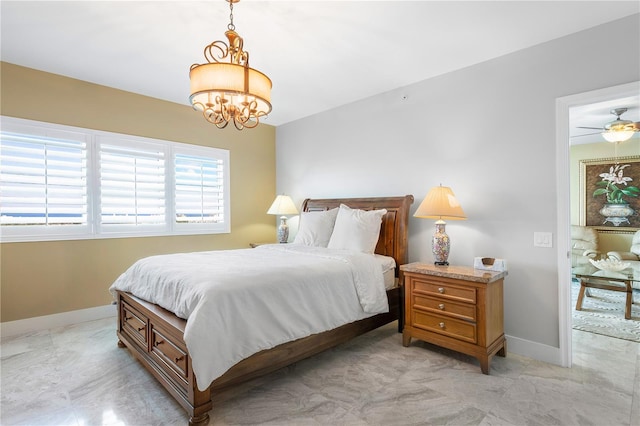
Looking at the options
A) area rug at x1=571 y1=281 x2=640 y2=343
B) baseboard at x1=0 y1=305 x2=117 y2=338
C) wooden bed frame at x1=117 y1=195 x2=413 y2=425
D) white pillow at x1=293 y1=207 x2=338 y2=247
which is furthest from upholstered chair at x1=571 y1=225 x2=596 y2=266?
baseboard at x1=0 y1=305 x2=117 y2=338

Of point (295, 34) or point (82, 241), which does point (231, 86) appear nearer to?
point (295, 34)

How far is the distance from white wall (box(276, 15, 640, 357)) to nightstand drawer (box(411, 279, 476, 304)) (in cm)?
68

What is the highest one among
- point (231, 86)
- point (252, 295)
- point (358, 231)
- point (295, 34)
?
point (295, 34)

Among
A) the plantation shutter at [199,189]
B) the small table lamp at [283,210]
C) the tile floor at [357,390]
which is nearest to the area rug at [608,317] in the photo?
the tile floor at [357,390]

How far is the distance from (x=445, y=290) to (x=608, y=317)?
2.58 m

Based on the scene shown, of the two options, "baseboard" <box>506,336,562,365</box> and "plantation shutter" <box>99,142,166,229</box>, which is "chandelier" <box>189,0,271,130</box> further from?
"baseboard" <box>506,336,562,365</box>

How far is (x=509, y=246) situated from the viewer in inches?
116

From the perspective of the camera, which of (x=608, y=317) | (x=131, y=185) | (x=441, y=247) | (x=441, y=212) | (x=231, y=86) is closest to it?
(x=231, y=86)

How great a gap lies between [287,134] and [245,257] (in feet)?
9.40

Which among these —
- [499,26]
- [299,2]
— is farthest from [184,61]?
[499,26]

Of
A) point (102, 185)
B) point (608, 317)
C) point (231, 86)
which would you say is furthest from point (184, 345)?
point (608, 317)

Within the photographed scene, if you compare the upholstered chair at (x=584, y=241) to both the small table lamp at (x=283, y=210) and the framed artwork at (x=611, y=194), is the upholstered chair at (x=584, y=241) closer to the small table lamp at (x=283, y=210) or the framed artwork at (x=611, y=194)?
the framed artwork at (x=611, y=194)

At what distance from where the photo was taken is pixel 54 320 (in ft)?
11.4

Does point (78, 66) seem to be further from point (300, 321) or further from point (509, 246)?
point (509, 246)
